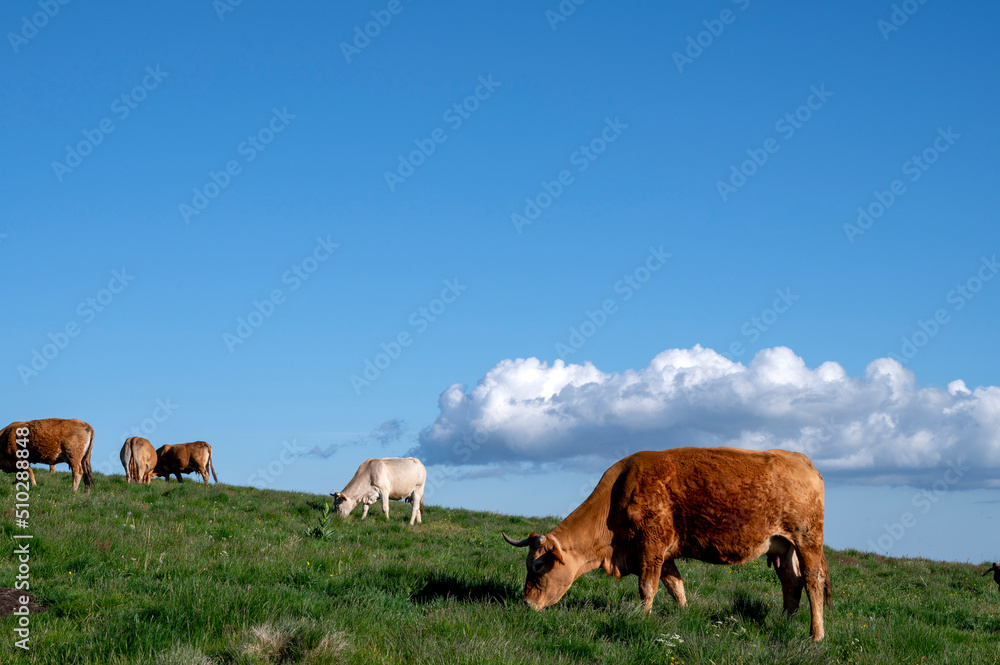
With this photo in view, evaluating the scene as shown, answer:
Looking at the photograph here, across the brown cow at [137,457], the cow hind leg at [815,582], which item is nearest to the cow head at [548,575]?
the cow hind leg at [815,582]

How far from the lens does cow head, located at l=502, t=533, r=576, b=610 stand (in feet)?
Answer: 32.4

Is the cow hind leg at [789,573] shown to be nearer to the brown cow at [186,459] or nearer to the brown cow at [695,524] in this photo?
the brown cow at [695,524]

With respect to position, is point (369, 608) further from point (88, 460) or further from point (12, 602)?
point (88, 460)

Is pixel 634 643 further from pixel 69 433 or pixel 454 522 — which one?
pixel 69 433

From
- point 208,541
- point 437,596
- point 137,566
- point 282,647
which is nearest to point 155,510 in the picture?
point 208,541

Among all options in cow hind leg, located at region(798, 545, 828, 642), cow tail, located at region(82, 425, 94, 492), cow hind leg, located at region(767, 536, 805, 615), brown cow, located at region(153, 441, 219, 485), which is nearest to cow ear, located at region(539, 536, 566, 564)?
cow hind leg, located at region(767, 536, 805, 615)

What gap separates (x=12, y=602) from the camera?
29.4 feet

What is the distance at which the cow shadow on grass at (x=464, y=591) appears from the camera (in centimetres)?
996

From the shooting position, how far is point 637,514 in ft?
32.1

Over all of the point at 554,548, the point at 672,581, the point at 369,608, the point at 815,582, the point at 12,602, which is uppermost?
the point at 554,548

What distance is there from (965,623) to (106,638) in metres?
12.7

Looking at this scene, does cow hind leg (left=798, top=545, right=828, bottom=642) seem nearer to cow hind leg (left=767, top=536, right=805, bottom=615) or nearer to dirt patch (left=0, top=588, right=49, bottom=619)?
cow hind leg (left=767, top=536, right=805, bottom=615)

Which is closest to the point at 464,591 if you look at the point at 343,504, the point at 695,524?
the point at 695,524

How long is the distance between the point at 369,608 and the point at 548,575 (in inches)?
94.6
